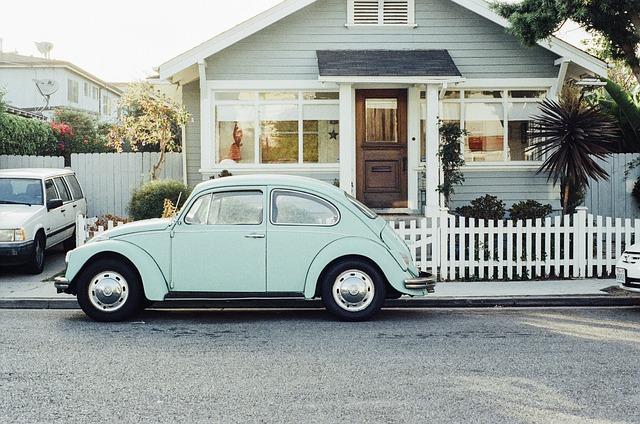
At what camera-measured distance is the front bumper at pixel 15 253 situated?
533 inches

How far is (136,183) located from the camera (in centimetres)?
2008

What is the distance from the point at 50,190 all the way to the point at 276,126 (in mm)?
4896

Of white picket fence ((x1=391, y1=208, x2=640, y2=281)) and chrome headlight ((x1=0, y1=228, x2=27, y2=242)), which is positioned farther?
chrome headlight ((x1=0, y1=228, x2=27, y2=242))

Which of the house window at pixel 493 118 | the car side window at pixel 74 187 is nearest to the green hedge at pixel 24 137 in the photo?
the car side window at pixel 74 187

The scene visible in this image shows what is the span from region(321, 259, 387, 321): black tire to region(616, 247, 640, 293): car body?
10.7 ft

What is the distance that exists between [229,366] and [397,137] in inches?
434

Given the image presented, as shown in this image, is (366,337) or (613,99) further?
(613,99)

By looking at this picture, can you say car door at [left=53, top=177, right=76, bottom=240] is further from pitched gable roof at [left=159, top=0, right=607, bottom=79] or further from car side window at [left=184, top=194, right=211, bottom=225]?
car side window at [left=184, top=194, right=211, bottom=225]

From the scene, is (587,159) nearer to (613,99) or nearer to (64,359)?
(613,99)

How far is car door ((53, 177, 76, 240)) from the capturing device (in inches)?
631

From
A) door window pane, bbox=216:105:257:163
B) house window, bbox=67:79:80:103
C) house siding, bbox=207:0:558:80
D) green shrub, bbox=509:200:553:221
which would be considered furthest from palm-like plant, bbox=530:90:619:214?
house window, bbox=67:79:80:103

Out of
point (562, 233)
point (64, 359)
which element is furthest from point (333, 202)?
point (562, 233)

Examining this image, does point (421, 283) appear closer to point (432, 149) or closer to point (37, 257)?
point (432, 149)

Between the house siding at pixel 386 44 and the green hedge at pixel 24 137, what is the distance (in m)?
5.92
